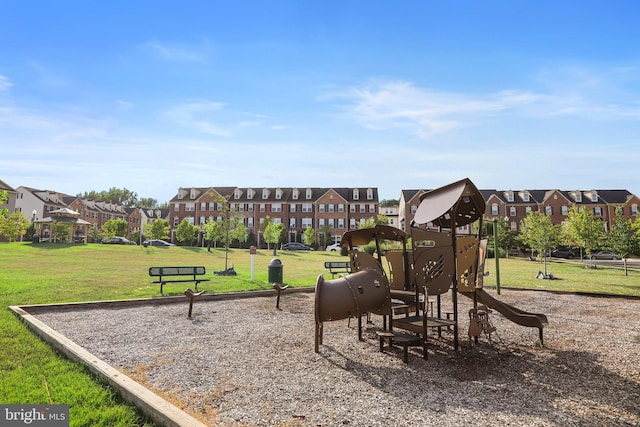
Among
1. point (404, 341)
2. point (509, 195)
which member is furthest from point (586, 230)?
point (509, 195)

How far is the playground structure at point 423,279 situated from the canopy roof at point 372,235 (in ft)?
0.07

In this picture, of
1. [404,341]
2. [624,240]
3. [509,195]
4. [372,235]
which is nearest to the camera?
[404,341]

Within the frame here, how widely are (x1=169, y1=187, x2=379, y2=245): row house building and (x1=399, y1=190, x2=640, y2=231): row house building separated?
722 cm

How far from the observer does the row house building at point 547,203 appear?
224 feet

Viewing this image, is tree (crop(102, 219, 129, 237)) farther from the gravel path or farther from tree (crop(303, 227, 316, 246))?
the gravel path

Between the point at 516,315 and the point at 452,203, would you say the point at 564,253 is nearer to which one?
the point at 516,315

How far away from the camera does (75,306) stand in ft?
35.9

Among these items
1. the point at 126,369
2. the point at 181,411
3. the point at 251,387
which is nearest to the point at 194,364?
the point at 126,369

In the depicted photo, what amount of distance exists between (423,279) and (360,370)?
2.10m

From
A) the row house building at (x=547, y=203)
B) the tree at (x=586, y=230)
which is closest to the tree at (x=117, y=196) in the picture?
the row house building at (x=547, y=203)

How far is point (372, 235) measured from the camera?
330 inches

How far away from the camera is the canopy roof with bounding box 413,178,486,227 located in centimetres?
716

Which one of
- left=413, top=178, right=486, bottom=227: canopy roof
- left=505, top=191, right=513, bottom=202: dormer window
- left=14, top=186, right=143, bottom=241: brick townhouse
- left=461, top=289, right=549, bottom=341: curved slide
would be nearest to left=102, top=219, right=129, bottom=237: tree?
left=14, top=186, right=143, bottom=241: brick townhouse

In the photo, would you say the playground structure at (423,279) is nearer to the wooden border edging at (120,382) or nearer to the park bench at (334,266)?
the wooden border edging at (120,382)
